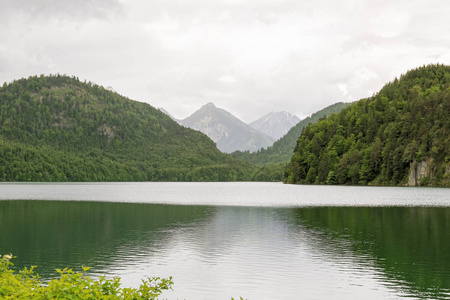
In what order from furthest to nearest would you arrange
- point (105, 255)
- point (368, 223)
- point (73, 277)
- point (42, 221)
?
point (42, 221) < point (368, 223) < point (105, 255) < point (73, 277)

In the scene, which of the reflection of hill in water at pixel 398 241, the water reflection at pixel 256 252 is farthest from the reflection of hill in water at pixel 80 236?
the reflection of hill in water at pixel 398 241

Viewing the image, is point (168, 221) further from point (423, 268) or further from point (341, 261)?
point (423, 268)

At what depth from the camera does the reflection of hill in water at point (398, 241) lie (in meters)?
29.1

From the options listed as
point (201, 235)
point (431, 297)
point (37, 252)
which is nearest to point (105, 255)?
point (37, 252)

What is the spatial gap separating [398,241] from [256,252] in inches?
577

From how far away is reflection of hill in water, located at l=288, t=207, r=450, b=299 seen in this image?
2906 cm

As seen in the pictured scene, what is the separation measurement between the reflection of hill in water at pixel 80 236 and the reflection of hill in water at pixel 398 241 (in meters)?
17.6

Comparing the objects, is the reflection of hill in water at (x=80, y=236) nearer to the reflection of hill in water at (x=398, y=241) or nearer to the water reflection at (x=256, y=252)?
the water reflection at (x=256, y=252)

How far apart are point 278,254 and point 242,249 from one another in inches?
151

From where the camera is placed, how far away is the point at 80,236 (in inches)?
1940

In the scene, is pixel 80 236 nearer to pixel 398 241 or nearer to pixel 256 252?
pixel 256 252

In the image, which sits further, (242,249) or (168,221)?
(168,221)

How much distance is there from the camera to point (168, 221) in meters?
64.9

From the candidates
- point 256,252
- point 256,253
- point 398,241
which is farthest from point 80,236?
point 398,241
